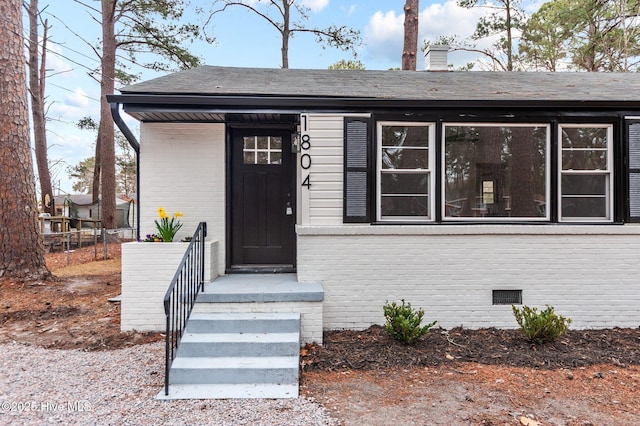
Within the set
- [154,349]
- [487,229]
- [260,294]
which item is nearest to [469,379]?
[487,229]

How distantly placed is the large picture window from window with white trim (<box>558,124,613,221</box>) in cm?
28

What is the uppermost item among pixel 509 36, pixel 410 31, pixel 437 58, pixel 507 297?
pixel 509 36

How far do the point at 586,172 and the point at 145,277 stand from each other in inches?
224

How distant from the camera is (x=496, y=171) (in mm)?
4785

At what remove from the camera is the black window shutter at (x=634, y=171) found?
15.2 feet

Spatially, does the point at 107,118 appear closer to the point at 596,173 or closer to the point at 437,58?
the point at 437,58

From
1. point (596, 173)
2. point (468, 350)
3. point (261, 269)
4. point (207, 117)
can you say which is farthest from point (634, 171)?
point (207, 117)

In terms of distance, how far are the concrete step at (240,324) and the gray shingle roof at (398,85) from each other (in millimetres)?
2685

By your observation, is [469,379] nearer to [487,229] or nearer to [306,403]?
[306,403]

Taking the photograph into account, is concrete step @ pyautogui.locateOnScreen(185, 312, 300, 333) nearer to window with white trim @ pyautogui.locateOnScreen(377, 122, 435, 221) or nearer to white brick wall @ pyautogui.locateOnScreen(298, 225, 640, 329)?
white brick wall @ pyautogui.locateOnScreen(298, 225, 640, 329)

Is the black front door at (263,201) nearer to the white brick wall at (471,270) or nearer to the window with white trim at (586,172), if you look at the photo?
the white brick wall at (471,270)

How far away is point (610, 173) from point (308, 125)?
392 cm

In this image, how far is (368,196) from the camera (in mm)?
4566

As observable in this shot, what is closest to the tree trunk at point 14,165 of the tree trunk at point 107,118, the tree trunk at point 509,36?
the tree trunk at point 107,118
